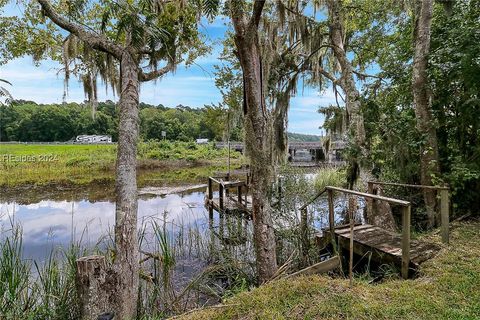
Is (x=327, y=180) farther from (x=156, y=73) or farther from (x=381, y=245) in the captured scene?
(x=156, y=73)

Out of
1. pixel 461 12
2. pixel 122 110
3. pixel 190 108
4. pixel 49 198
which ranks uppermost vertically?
pixel 190 108

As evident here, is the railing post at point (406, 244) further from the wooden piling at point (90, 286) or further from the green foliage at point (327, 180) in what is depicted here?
the green foliage at point (327, 180)

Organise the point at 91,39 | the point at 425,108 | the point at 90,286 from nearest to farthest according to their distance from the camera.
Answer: the point at 90,286 → the point at 91,39 → the point at 425,108

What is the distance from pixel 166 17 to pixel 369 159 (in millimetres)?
4764

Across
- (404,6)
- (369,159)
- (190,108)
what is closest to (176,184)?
(369,159)

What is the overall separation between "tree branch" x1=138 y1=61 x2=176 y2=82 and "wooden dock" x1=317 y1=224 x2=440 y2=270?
12.8ft

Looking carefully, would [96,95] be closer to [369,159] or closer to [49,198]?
[369,159]

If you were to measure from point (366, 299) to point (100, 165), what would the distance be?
23.1 m

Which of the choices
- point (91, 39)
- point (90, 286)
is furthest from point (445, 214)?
point (91, 39)

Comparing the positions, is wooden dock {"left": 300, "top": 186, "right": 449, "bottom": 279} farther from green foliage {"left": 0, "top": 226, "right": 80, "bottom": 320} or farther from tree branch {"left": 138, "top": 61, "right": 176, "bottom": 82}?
tree branch {"left": 138, "top": 61, "right": 176, "bottom": 82}

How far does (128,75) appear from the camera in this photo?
11.7 feet

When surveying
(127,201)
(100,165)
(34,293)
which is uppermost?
(127,201)

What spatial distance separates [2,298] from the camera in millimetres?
2842

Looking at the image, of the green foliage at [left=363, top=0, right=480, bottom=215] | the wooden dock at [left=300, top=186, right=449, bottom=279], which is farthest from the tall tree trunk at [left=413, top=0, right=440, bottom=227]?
the wooden dock at [left=300, top=186, right=449, bottom=279]
